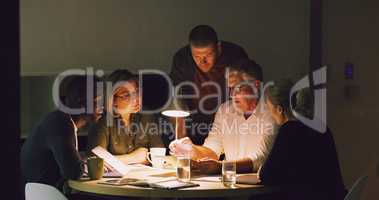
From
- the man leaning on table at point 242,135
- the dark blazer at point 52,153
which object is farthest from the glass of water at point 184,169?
the dark blazer at point 52,153

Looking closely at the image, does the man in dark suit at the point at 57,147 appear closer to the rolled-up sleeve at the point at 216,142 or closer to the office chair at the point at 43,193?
the office chair at the point at 43,193

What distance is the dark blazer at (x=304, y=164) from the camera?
Result: 2.55 meters

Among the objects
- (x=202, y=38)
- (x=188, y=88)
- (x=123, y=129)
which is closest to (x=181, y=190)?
(x=123, y=129)

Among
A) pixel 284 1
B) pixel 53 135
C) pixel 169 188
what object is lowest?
pixel 169 188

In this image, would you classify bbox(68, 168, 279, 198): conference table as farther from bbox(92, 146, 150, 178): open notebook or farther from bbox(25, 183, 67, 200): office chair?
bbox(25, 183, 67, 200): office chair

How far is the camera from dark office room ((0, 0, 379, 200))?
293cm

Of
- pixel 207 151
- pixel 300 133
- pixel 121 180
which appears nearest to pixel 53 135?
pixel 121 180

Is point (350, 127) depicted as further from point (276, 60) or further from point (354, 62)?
point (276, 60)

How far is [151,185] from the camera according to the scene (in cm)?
263

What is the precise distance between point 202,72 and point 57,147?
1658mm

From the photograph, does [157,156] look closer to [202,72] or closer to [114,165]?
[114,165]

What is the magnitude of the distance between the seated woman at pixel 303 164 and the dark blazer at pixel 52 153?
964mm

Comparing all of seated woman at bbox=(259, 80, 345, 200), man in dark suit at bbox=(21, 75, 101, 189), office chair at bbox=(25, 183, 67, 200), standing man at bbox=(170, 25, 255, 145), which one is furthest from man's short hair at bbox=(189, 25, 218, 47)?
office chair at bbox=(25, 183, 67, 200)

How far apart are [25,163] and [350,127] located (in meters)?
2.61
